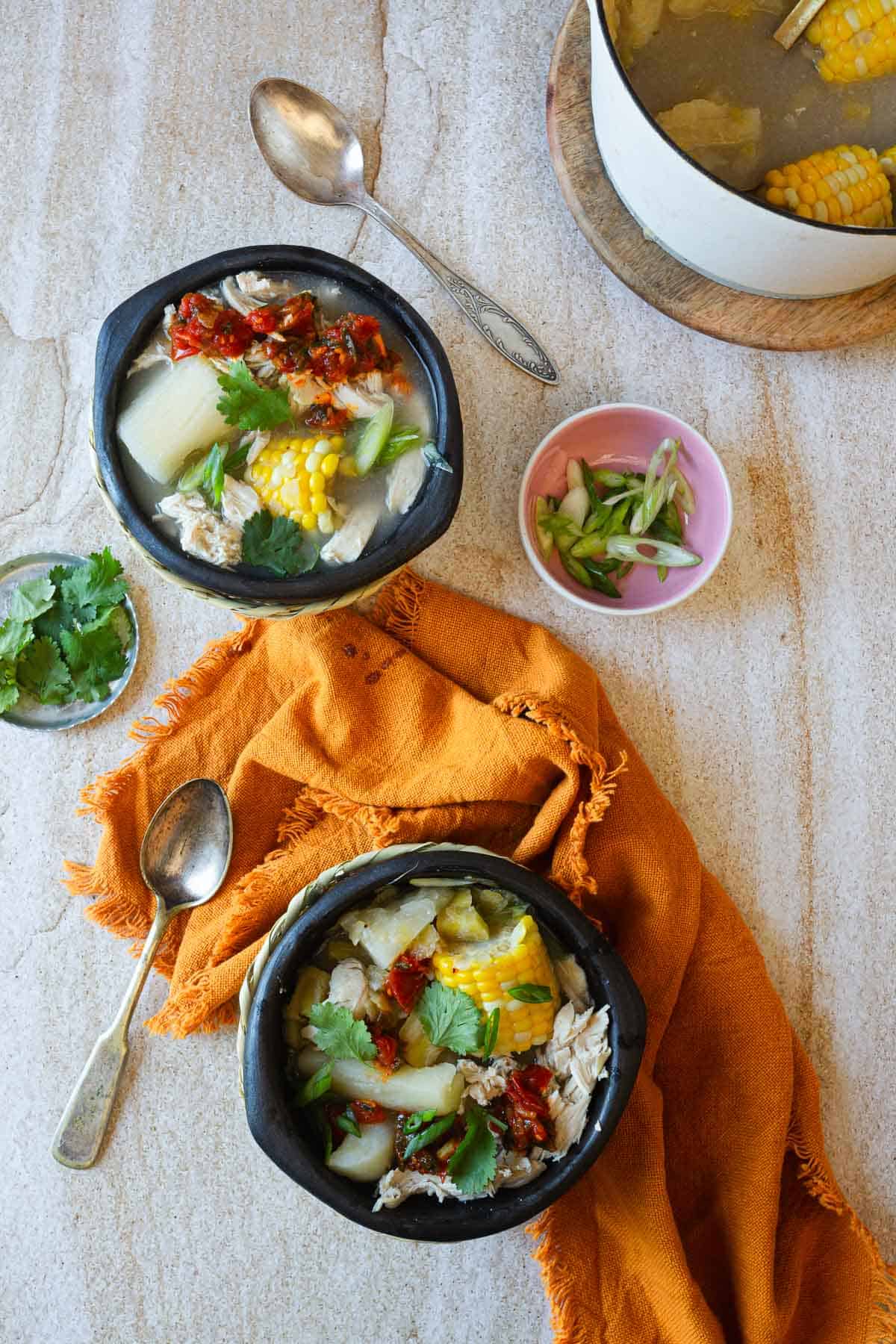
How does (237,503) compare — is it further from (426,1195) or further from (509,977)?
(426,1195)

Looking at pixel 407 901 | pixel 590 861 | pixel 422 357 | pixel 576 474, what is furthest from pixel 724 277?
pixel 407 901

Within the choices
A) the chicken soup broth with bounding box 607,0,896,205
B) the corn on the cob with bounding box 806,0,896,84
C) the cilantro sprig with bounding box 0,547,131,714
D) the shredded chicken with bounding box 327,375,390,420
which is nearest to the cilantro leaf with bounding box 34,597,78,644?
the cilantro sprig with bounding box 0,547,131,714

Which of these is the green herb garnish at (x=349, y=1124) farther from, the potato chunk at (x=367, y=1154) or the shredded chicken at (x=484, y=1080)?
the shredded chicken at (x=484, y=1080)

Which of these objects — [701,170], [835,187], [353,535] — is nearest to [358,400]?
Result: [353,535]

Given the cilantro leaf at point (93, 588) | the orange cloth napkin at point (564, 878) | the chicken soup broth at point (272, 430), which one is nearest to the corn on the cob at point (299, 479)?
the chicken soup broth at point (272, 430)

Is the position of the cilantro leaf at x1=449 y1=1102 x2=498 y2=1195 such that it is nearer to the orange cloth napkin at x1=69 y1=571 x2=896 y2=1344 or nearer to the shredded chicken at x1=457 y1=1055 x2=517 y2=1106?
the shredded chicken at x1=457 y1=1055 x2=517 y2=1106

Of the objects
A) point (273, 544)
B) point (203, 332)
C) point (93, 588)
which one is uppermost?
point (203, 332)
